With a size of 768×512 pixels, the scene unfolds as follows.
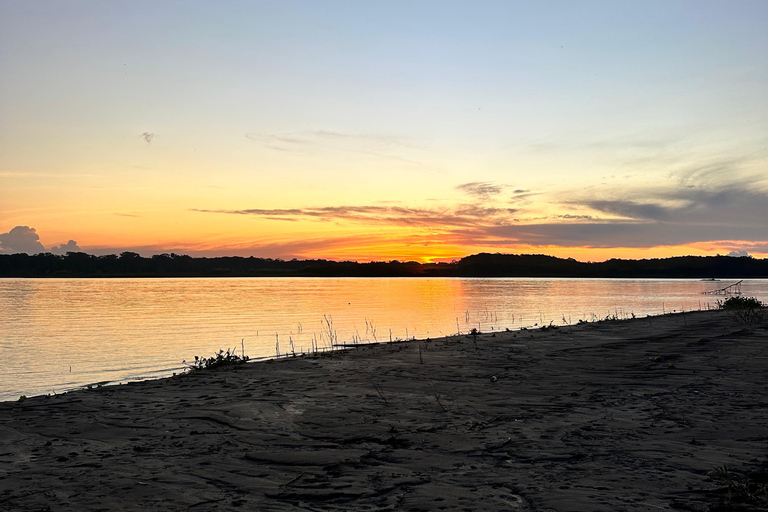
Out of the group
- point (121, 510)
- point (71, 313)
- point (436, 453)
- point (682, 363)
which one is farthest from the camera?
point (71, 313)

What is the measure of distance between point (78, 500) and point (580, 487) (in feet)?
19.4

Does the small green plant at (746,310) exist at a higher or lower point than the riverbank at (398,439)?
higher

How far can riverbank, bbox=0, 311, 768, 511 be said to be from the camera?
6492 millimetres

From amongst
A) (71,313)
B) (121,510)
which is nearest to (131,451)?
(121,510)

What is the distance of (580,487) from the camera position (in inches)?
261

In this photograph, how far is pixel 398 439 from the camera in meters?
8.94

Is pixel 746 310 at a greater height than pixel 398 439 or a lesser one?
greater

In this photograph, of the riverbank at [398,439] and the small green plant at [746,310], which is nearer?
the riverbank at [398,439]

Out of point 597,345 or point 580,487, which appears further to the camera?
point 597,345

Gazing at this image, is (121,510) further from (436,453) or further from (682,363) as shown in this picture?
(682,363)

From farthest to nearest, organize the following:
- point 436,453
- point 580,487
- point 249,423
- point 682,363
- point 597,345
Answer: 1. point 597,345
2. point 682,363
3. point 249,423
4. point 436,453
5. point 580,487

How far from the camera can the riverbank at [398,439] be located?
256 inches

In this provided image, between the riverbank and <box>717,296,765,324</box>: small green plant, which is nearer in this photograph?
the riverbank

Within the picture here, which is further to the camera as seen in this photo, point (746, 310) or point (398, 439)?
point (746, 310)
